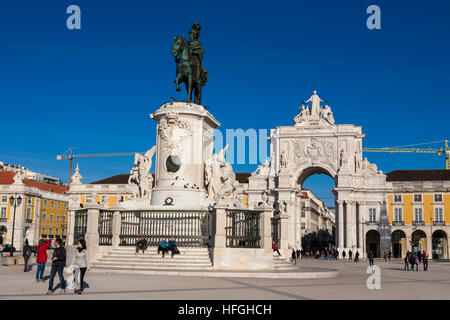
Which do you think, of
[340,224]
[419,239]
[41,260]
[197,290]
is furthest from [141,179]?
[419,239]

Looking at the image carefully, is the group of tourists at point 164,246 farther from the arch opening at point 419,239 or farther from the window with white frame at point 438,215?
the window with white frame at point 438,215

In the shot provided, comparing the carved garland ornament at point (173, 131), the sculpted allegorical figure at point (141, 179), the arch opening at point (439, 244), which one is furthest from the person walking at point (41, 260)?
the arch opening at point (439, 244)

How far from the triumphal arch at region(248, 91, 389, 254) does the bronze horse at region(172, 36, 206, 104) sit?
43.7 m

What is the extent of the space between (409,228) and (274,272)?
5389 cm

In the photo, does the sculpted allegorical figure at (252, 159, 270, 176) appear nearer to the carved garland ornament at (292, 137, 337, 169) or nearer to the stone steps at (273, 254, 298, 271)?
the carved garland ornament at (292, 137, 337, 169)

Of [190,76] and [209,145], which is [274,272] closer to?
[209,145]

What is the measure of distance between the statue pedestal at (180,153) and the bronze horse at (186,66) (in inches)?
37.3

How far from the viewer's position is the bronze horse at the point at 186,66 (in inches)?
809

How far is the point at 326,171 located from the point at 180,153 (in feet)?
160

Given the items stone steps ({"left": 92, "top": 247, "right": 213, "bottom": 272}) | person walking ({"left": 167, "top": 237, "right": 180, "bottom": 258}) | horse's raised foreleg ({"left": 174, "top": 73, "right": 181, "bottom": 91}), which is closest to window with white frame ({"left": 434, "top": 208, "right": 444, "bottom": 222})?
horse's raised foreleg ({"left": 174, "top": 73, "right": 181, "bottom": 91})
